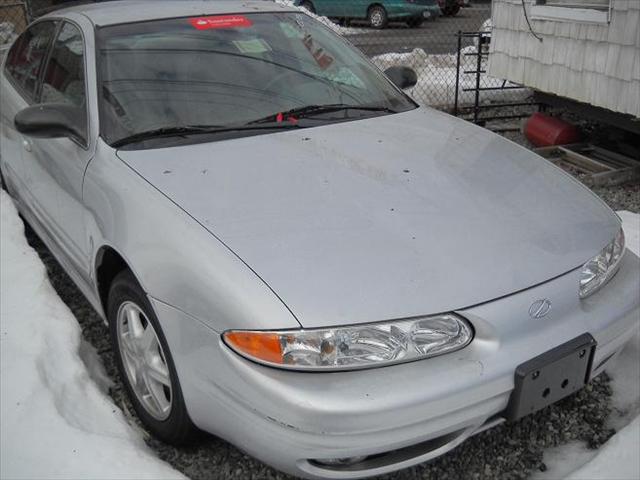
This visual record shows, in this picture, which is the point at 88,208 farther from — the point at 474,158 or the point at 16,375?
the point at 474,158

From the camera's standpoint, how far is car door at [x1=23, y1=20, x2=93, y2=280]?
285cm

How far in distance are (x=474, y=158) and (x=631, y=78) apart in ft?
11.6

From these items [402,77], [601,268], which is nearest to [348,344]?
[601,268]

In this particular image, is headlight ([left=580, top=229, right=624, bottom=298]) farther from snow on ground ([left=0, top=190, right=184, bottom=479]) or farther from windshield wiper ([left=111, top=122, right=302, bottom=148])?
snow on ground ([left=0, top=190, right=184, bottom=479])

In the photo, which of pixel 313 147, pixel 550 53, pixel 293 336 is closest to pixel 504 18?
pixel 550 53

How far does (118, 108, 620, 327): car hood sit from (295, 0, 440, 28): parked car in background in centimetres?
1632

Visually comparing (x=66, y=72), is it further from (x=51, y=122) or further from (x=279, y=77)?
(x=279, y=77)

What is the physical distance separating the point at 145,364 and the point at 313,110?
4.48 ft

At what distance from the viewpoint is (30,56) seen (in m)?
3.91

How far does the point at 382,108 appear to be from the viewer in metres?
3.24

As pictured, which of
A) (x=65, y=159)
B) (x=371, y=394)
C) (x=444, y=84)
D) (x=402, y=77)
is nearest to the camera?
(x=371, y=394)

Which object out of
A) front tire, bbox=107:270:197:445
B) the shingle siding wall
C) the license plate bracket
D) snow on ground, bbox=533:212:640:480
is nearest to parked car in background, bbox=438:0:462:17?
the shingle siding wall

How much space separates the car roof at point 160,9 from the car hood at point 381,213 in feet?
3.06

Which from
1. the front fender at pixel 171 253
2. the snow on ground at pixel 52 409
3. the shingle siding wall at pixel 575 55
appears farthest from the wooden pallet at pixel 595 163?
the snow on ground at pixel 52 409
